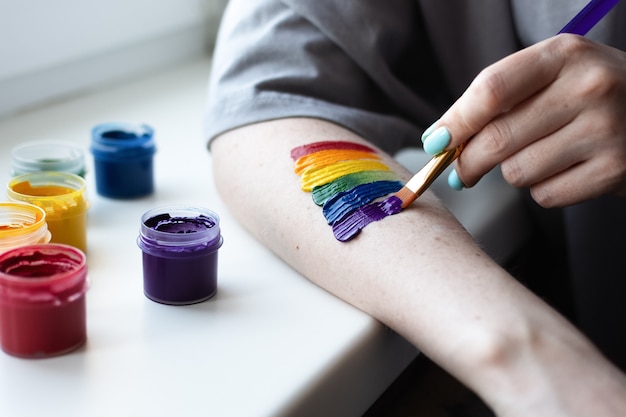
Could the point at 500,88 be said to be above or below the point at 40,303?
above

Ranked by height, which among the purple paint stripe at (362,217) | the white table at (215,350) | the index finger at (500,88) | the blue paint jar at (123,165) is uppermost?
the index finger at (500,88)

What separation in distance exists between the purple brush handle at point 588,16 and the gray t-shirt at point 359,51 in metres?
0.12

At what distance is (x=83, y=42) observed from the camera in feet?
3.21

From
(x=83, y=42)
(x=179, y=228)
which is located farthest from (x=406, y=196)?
(x=83, y=42)

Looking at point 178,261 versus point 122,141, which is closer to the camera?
point 178,261

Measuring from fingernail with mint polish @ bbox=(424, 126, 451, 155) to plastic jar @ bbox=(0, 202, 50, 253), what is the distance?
280 millimetres

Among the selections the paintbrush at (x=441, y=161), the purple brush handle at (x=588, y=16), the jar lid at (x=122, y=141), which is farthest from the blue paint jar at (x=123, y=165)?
the purple brush handle at (x=588, y=16)

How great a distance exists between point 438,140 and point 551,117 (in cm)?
8

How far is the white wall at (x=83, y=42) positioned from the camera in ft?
2.94

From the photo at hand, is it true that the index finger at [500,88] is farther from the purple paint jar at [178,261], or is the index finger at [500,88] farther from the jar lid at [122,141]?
the jar lid at [122,141]

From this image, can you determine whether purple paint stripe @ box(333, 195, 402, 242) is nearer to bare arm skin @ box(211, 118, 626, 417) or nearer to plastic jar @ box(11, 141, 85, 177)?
bare arm skin @ box(211, 118, 626, 417)

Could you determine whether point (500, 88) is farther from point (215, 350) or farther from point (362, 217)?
point (215, 350)

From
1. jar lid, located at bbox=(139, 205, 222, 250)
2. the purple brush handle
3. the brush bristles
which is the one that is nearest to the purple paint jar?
jar lid, located at bbox=(139, 205, 222, 250)

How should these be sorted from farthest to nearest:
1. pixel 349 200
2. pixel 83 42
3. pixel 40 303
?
1. pixel 83 42
2. pixel 349 200
3. pixel 40 303
